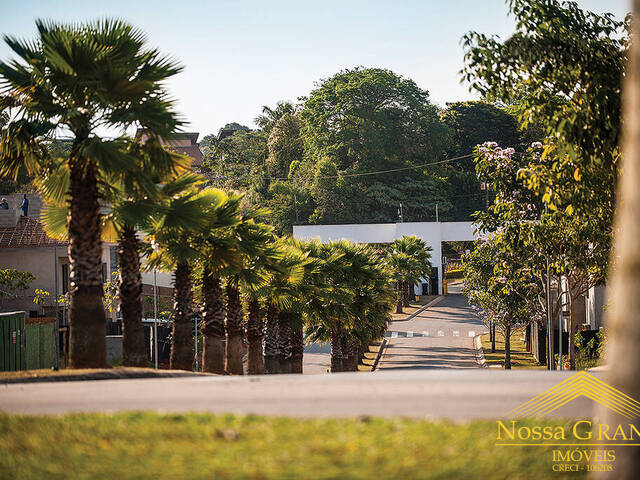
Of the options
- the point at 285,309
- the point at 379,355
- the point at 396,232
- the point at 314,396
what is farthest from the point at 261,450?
the point at 396,232

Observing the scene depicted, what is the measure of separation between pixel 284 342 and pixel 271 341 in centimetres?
66

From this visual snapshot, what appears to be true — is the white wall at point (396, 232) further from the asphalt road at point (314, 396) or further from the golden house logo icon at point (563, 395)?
the golden house logo icon at point (563, 395)

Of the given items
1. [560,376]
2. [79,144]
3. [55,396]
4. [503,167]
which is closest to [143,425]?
[55,396]

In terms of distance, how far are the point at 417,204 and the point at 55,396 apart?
3856 inches

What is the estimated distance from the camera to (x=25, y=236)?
46.0m

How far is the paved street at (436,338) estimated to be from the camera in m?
53.3

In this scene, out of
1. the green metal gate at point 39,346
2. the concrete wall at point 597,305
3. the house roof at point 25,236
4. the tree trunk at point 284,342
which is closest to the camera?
the green metal gate at point 39,346

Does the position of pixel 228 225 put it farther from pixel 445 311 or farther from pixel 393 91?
pixel 393 91

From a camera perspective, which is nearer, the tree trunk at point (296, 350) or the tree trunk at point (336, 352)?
the tree trunk at point (296, 350)

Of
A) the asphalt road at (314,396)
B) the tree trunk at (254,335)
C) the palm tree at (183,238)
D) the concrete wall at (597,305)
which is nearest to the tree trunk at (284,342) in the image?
the tree trunk at (254,335)

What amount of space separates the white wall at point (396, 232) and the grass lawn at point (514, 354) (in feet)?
62.6

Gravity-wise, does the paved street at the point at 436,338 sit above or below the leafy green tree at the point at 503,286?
below

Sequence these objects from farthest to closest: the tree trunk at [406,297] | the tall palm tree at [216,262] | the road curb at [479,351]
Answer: the tree trunk at [406,297] → the road curb at [479,351] → the tall palm tree at [216,262]

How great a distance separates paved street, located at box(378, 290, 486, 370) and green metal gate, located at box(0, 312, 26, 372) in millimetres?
27601
